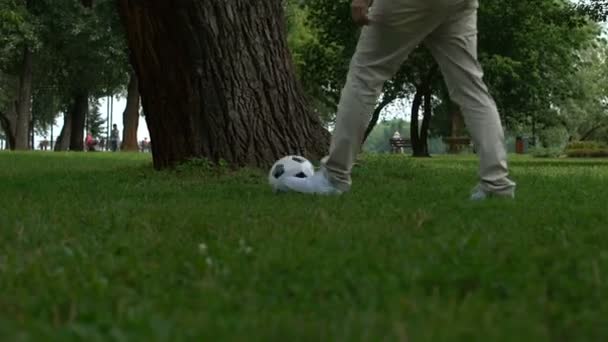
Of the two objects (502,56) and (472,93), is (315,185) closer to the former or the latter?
(472,93)

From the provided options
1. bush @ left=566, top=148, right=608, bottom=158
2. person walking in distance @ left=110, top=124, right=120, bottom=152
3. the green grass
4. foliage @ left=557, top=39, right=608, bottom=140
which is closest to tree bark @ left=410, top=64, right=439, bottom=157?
bush @ left=566, top=148, right=608, bottom=158

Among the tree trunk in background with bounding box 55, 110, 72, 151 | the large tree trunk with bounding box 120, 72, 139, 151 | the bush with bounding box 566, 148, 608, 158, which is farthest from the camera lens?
the tree trunk in background with bounding box 55, 110, 72, 151

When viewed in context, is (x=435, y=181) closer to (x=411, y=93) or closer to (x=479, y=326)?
(x=479, y=326)

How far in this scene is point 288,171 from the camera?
684 cm

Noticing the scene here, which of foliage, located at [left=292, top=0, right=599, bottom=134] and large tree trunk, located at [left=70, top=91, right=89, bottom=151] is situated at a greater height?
foliage, located at [left=292, top=0, right=599, bottom=134]

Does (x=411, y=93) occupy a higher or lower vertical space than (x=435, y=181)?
higher

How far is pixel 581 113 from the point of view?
7288 cm

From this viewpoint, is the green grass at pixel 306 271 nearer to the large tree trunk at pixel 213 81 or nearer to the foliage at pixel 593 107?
the large tree trunk at pixel 213 81

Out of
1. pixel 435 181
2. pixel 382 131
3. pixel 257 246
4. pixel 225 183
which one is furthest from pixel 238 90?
pixel 382 131

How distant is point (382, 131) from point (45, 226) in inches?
6297

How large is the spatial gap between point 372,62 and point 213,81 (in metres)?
3.56

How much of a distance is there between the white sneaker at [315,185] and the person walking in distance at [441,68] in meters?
0.28

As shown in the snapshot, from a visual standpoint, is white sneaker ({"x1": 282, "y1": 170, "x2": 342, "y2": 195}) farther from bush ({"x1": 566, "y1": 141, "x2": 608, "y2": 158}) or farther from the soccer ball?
bush ({"x1": 566, "y1": 141, "x2": 608, "y2": 158})

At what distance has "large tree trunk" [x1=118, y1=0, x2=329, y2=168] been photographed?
30.8ft
